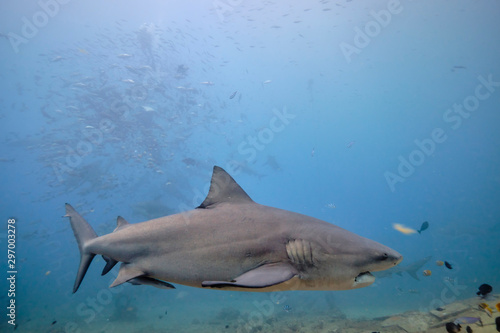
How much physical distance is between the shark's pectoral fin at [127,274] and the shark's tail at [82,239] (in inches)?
27.3

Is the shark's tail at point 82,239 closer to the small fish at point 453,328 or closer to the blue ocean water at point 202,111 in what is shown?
the small fish at point 453,328

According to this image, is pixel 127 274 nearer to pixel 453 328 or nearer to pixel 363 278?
pixel 363 278

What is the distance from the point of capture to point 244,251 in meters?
2.21

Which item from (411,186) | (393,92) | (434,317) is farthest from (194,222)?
(411,186)

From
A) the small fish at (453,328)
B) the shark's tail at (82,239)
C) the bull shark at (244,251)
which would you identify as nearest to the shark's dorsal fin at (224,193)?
the bull shark at (244,251)

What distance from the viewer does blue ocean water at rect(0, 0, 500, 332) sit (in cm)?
1880

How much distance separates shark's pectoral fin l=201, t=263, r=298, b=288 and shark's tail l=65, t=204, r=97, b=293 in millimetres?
2006

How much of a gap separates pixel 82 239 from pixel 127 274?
3.64 feet

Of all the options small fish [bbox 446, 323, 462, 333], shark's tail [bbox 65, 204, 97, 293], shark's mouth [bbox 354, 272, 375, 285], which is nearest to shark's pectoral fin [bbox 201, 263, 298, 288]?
shark's mouth [bbox 354, 272, 375, 285]

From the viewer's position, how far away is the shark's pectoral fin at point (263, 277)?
1723mm

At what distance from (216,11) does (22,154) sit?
78.6 meters

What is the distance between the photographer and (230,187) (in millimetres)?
2824

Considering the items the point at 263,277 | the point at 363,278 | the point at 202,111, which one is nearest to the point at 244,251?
the point at 263,277

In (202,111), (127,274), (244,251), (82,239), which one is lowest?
(202,111)
